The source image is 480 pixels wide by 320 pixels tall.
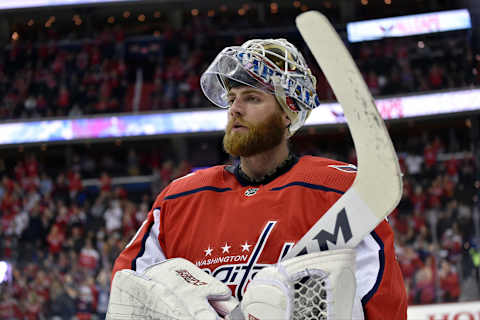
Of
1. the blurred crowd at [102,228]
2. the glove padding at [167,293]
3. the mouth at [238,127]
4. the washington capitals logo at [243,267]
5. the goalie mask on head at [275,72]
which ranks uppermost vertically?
the goalie mask on head at [275,72]

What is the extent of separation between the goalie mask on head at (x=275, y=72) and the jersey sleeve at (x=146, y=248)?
46 centimetres

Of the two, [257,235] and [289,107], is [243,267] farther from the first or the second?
[289,107]

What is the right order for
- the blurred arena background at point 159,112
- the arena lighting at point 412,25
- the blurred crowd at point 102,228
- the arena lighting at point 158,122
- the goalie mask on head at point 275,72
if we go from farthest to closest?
1. the arena lighting at point 412,25
2. the arena lighting at point 158,122
3. the blurred arena background at point 159,112
4. the blurred crowd at point 102,228
5. the goalie mask on head at point 275,72

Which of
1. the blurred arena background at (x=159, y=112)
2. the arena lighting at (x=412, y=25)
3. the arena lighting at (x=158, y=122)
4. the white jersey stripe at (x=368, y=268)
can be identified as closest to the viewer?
the white jersey stripe at (x=368, y=268)

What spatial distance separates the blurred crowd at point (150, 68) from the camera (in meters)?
14.5

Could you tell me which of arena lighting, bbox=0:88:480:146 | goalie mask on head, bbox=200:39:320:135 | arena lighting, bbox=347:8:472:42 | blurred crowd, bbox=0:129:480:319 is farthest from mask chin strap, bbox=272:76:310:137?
arena lighting, bbox=347:8:472:42

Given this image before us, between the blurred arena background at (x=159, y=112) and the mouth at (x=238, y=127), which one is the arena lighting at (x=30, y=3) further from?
the mouth at (x=238, y=127)

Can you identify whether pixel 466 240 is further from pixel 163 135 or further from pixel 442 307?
pixel 163 135

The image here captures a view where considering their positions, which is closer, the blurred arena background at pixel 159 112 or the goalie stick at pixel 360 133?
the goalie stick at pixel 360 133

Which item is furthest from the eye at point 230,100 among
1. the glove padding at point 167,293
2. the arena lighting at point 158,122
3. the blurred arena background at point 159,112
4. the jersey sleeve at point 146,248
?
the arena lighting at point 158,122

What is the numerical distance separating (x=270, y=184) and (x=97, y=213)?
9985 millimetres

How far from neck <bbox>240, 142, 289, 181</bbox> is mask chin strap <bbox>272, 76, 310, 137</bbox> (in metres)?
0.10

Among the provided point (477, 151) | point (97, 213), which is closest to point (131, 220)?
point (97, 213)

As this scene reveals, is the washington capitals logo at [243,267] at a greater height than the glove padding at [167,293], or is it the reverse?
the glove padding at [167,293]
